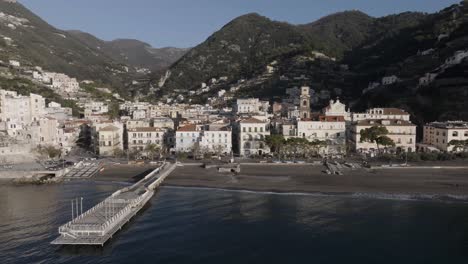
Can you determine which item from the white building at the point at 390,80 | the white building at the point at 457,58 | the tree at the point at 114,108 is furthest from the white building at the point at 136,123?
the white building at the point at 457,58

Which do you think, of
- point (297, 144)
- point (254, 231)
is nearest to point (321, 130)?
point (297, 144)

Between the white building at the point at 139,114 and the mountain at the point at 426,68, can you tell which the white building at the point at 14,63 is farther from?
the mountain at the point at 426,68

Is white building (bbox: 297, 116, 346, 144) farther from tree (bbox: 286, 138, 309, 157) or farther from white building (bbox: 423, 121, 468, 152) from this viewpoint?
white building (bbox: 423, 121, 468, 152)

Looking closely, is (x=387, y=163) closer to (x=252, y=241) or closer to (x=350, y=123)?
(x=350, y=123)

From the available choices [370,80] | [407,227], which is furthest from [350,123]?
[370,80]

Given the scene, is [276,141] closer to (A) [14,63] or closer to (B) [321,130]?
(B) [321,130]
